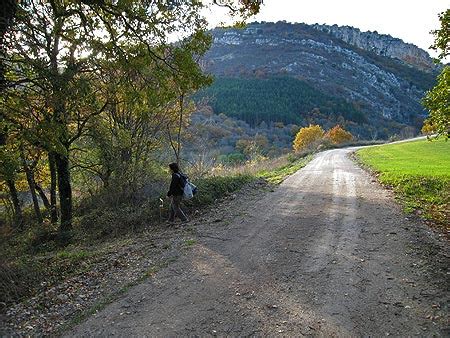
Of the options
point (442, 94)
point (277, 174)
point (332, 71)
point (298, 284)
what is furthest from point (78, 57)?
point (332, 71)

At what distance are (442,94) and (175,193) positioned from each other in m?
8.57

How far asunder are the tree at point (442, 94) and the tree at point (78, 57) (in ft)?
17.7

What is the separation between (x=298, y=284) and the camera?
19.6ft

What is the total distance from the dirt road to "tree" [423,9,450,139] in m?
3.91

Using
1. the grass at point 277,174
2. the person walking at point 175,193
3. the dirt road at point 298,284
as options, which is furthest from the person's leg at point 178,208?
the grass at point 277,174

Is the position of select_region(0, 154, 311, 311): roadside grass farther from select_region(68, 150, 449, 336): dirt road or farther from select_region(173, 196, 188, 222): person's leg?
select_region(68, 150, 449, 336): dirt road

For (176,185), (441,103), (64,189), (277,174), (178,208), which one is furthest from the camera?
(277,174)

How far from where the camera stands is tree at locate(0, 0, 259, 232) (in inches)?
316

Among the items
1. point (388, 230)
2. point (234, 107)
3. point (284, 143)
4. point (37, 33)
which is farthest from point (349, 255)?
point (234, 107)

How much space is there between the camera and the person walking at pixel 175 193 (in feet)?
34.8

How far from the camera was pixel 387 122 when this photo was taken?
141 m

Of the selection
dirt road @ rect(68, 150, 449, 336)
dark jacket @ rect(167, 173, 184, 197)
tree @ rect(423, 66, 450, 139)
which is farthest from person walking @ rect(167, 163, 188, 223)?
tree @ rect(423, 66, 450, 139)

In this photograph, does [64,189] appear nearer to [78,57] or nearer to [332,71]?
[78,57]

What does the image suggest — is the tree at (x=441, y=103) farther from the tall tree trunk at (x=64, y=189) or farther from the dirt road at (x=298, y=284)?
the tall tree trunk at (x=64, y=189)
